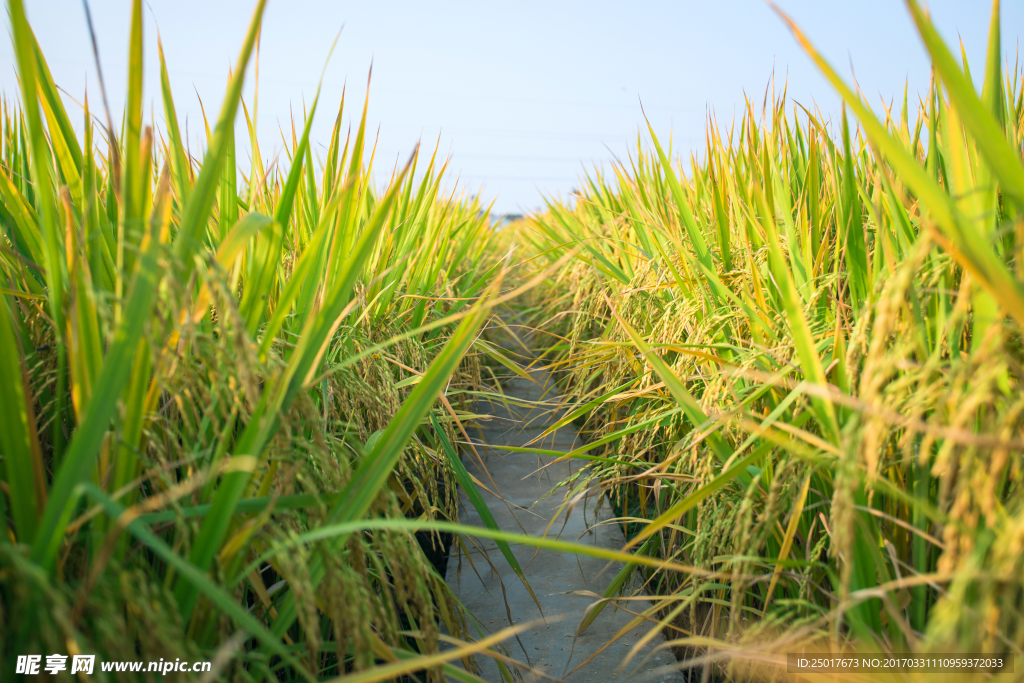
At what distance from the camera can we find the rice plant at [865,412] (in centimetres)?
53

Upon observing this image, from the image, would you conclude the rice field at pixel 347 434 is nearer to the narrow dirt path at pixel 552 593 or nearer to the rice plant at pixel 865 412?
the rice plant at pixel 865 412

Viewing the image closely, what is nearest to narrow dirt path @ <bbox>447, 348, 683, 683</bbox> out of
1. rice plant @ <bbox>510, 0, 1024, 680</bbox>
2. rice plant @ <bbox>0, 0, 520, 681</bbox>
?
rice plant @ <bbox>510, 0, 1024, 680</bbox>

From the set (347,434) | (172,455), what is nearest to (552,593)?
(347,434)

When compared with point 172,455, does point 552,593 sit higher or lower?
lower

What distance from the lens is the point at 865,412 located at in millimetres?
637

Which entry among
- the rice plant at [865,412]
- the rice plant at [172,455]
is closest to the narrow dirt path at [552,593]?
the rice plant at [865,412]

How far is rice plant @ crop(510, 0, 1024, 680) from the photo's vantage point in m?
0.53

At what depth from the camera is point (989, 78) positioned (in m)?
0.87

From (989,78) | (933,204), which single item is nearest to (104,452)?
(933,204)

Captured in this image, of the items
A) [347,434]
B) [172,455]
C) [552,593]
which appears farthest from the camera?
[552,593]

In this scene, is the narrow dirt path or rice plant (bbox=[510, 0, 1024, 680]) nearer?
rice plant (bbox=[510, 0, 1024, 680])

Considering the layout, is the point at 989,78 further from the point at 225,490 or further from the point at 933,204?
the point at 225,490

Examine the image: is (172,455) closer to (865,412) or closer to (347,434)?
(347,434)

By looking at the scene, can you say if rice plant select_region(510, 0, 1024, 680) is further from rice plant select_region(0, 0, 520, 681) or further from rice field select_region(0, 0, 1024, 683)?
rice plant select_region(0, 0, 520, 681)
